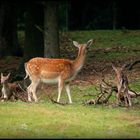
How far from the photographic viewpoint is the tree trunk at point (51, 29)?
24094 mm

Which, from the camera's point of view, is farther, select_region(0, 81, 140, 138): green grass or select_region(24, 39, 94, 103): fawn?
select_region(24, 39, 94, 103): fawn

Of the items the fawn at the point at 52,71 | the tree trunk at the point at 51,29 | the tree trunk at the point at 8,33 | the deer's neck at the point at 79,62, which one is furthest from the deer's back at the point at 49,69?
the tree trunk at the point at 8,33

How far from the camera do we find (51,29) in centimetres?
2422

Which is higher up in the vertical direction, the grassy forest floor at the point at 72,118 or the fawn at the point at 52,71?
the fawn at the point at 52,71

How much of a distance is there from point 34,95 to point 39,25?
693 cm

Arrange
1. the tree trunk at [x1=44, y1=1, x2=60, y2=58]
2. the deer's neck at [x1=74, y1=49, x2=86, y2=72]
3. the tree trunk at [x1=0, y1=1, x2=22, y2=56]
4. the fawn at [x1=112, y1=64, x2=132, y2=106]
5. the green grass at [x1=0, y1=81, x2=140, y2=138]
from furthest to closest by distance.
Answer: the tree trunk at [x1=0, y1=1, x2=22, y2=56]
the tree trunk at [x1=44, y1=1, x2=60, y2=58]
the deer's neck at [x1=74, y1=49, x2=86, y2=72]
the fawn at [x1=112, y1=64, x2=132, y2=106]
the green grass at [x1=0, y1=81, x2=140, y2=138]

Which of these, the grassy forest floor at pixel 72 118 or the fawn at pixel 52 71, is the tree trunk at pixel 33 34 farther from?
the fawn at pixel 52 71

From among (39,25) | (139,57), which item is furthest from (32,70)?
(139,57)

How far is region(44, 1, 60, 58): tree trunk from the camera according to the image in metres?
24.1

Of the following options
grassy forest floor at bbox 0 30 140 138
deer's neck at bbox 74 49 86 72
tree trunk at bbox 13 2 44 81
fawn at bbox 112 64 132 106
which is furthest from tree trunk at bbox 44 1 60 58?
fawn at bbox 112 64 132 106

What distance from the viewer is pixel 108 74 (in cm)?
2384

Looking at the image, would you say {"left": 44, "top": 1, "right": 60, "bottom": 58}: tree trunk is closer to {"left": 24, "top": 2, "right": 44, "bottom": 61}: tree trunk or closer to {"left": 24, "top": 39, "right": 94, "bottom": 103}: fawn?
{"left": 24, "top": 2, "right": 44, "bottom": 61}: tree trunk

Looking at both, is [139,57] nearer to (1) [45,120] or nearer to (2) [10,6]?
(2) [10,6]

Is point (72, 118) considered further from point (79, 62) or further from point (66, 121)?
point (79, 62)
